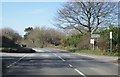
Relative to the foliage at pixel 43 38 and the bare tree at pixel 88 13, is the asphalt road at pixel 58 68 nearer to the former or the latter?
the bare tree at pixel 88 13

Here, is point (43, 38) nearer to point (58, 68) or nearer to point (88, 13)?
point (88, 13)

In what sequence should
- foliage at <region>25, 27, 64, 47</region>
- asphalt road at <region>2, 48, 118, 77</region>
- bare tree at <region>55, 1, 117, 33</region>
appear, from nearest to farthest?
asphalt road at <region>2, 48, 118, 77</region> < bare tree at <region>55, 1, 117, 33</region> < foliage at <region>25, 27, 64, 47</region>

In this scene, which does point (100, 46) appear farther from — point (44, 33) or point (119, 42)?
point (44, 33)

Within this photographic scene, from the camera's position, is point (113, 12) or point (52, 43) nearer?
point (113, 12)

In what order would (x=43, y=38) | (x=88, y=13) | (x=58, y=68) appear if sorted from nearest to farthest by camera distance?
(x=58, y=68), (x=88, y=13), (x=43, y=38)

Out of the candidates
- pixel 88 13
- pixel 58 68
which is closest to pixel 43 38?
pixel 88 13

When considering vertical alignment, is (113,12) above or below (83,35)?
above

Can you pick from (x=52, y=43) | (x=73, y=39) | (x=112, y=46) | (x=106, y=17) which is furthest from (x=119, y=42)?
(x=52, y=43)

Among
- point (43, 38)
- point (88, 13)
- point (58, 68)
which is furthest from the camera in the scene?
point (43, 38)

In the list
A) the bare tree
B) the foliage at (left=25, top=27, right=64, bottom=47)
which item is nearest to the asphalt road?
the bare tree

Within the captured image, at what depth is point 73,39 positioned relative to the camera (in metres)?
80.9

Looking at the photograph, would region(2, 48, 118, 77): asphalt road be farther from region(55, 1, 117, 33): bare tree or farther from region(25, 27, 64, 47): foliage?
region(25, 27, 64, 47): foliage

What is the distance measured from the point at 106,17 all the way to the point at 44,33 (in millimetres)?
74547

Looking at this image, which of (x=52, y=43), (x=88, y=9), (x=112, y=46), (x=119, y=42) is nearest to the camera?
(x=119, y=42)
